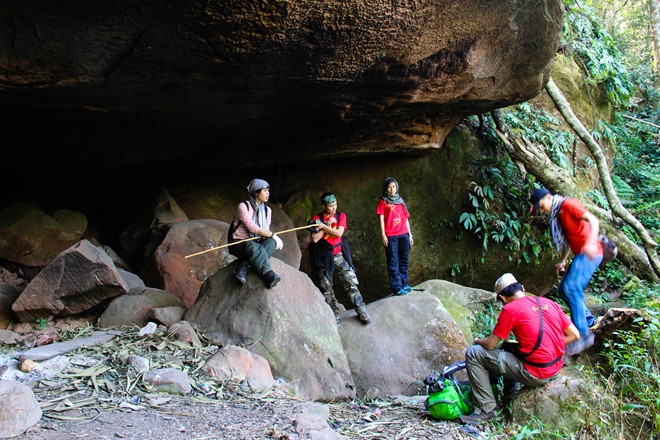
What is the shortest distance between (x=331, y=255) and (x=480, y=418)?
288 centimetres

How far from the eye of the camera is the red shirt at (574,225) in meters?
5.24

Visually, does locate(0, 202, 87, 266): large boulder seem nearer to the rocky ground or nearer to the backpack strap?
the rocky ground

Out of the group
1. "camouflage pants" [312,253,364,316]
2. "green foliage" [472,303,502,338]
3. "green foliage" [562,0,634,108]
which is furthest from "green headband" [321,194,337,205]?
"green foliage" [562,0,634,108]

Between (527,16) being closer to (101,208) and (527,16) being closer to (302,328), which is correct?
(302,328)

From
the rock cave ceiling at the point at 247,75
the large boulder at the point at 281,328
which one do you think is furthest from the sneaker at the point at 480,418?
the rock cave ceiling at the point at 247,75

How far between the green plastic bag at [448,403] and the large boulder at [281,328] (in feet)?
3.88

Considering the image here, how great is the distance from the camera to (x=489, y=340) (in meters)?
4.69

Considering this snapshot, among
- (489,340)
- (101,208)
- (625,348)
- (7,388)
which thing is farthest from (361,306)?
(101,208)

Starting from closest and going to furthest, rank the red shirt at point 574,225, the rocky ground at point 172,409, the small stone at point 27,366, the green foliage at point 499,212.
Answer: the rocky ground at point 172,409
the small stone at point 27,366
the red shirt at point 574,225
the green foliage at point 499,212

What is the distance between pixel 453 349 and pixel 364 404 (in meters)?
1.45

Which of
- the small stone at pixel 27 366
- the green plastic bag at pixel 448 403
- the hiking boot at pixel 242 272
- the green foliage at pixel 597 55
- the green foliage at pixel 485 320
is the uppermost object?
the green foliage at pixel 597 55

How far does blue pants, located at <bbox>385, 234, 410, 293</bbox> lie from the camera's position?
736 centimetres

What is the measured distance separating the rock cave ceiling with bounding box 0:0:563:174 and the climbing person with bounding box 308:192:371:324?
1481 millimetres

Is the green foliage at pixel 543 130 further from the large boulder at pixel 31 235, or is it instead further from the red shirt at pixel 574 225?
the large boulder at pixel 31 235
